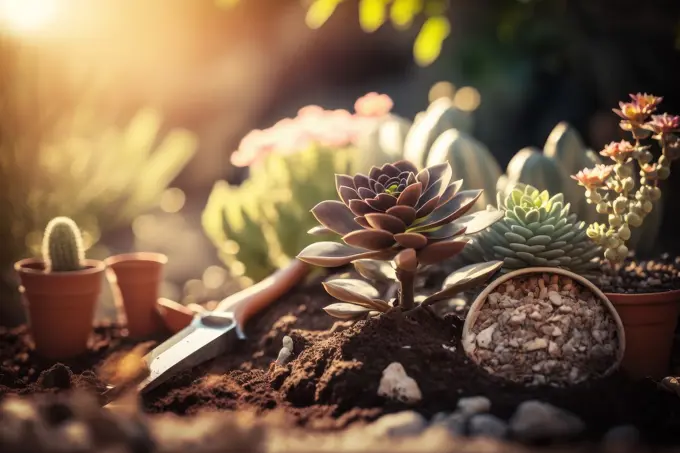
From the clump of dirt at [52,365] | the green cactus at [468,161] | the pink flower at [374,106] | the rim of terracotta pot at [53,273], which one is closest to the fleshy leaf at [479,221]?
the green cactus at [468,161]

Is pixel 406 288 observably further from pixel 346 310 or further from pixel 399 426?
pixel 399 426

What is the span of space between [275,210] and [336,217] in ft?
3.58

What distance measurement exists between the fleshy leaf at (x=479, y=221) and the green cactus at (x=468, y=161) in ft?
2.22

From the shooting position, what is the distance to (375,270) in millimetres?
1850

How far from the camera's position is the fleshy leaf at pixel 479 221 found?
159cm

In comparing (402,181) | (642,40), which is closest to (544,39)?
(642,40)

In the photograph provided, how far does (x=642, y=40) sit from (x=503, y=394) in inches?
107

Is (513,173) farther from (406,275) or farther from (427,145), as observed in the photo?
(406,275)

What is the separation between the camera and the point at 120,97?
5.78m

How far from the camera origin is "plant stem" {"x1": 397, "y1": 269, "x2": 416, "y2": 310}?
168 cm

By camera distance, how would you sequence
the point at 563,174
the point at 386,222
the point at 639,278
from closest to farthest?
1. the point at 386,222
2. the point at 639,278
3. the point at 563,174

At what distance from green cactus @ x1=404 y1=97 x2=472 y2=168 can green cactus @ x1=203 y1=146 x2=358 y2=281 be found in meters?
0.22

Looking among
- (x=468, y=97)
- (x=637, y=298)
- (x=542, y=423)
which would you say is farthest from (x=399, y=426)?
(x=468, y=97)

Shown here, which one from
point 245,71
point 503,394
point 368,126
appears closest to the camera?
point 503,394
